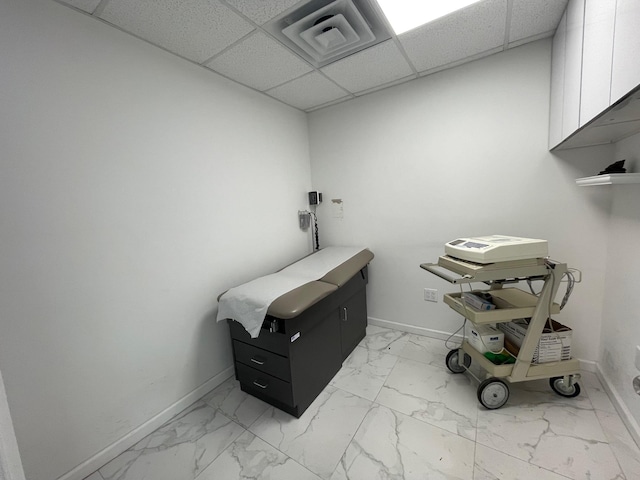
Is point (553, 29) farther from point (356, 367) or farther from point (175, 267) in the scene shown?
point (175, 267)

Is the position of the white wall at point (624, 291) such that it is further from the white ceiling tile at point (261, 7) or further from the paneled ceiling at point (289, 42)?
the white ceiling tile at point (261, 7)

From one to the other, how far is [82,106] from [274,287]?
1429mm

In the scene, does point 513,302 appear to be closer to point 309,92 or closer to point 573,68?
point 573,68

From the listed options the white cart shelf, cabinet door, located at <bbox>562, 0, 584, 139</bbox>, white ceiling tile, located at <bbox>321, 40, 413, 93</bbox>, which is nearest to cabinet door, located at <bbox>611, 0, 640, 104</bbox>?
cabinet door, located at <bbox>562, 0, 584, 139</bbox>

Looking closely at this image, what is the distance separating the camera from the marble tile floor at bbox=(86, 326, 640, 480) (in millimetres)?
1234

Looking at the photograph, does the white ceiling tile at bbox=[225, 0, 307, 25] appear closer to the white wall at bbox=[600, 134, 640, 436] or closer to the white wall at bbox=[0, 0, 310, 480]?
the white wall at bbox=[0, 0, 310, 480]

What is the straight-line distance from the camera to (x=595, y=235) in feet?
5.61

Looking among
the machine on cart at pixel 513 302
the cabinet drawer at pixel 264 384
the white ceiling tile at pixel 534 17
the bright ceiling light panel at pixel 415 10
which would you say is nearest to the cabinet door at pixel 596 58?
the white ceiling tile at pixel 534 17

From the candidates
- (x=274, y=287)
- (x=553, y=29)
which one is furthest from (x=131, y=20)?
(x=553, y=29)

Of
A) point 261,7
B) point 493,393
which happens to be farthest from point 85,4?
point 493,393

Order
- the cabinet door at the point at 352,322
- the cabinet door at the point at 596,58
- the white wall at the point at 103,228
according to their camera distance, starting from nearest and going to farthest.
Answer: the cabinet door at the point at 596,58
the white wall at the point at 103,228
the cabinet door at the point at 352,322

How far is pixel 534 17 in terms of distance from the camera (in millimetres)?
1505

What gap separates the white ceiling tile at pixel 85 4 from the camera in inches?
47.4

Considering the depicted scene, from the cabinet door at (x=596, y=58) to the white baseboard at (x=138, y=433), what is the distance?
2.72m
